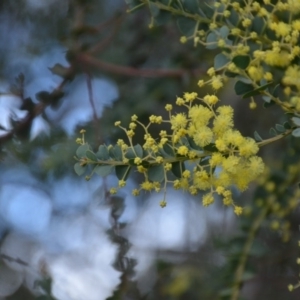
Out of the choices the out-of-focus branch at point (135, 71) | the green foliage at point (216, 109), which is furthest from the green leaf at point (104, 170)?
the out-of-focus branch at point (135, 71)

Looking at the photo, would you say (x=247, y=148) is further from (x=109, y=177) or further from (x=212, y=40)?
(x=109, y=177)

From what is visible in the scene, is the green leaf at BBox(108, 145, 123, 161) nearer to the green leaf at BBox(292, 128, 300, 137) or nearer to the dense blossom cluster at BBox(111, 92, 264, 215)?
the dense blossom cluster at BBox(111, 92, 264, 215)

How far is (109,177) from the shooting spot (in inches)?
38.0

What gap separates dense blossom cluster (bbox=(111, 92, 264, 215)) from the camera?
17.8 inches

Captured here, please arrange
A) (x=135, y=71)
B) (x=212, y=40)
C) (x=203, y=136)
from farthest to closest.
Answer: (x=135, y=71)
(x=212, y=40)
(x=203, y=136)

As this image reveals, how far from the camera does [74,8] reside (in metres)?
1.05

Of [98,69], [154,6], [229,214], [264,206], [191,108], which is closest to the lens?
[191,108]

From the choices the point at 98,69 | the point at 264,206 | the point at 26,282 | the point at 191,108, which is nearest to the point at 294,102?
the point at 191,108

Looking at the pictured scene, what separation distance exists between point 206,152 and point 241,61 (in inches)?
3.4

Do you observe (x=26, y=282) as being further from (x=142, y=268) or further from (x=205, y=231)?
(x=205, y=231)

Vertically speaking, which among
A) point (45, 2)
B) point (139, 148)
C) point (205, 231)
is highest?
point (139, 148)

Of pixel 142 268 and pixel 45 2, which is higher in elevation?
pixel 45 2

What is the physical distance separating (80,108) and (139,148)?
2.03 ft

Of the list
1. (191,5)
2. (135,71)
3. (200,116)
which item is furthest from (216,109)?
(135,71)
